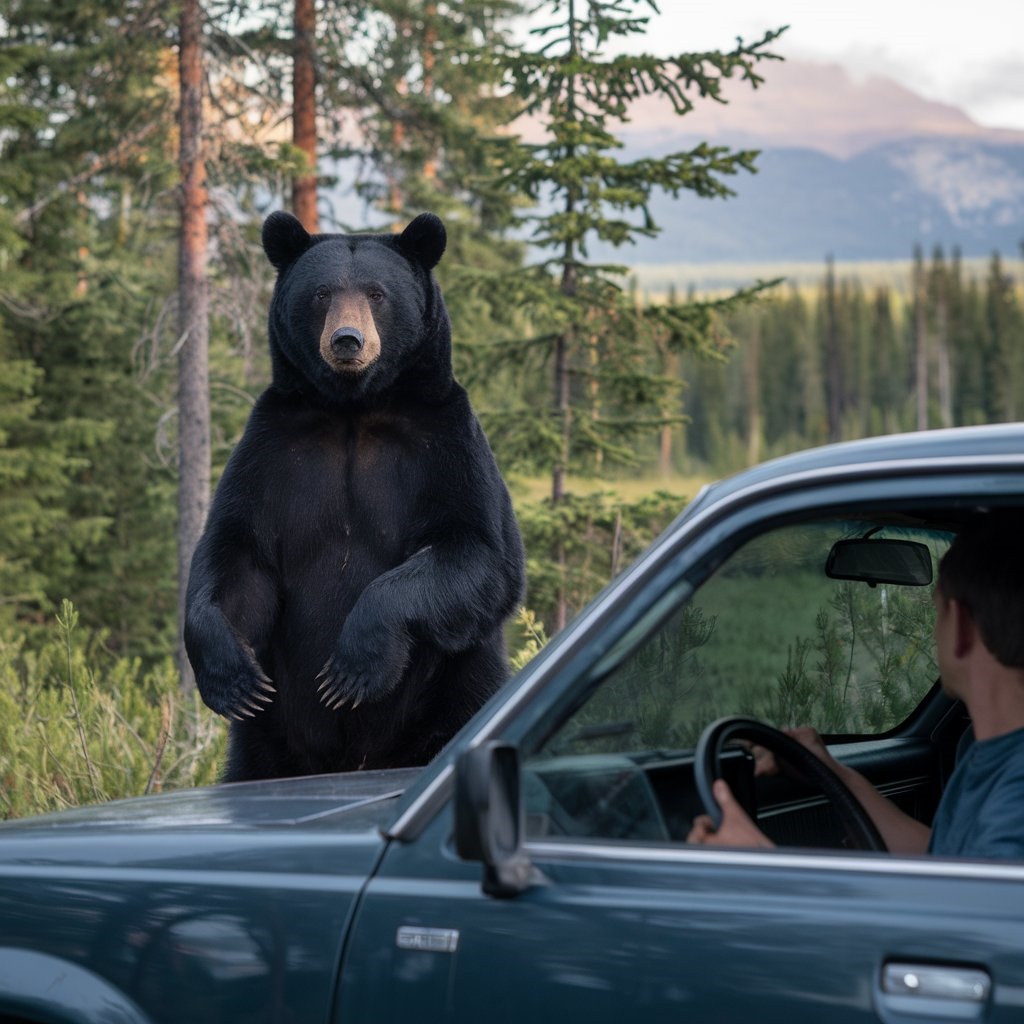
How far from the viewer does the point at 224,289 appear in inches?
631

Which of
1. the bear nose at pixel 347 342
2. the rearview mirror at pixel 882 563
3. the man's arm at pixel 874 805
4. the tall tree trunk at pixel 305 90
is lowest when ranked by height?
the man's arm at pixel 874 805

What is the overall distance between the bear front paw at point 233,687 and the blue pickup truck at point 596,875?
144 cm

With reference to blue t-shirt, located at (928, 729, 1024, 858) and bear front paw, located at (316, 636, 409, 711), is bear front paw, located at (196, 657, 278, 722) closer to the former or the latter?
bear front paw, located at (316, 636, 409, 711)

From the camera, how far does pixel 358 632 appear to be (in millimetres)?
3932

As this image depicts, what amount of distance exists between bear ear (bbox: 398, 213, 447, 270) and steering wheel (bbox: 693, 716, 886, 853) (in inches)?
99.0

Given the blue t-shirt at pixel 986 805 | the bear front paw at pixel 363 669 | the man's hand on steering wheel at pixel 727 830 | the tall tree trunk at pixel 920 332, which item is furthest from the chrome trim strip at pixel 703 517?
the tall tree trunk at pixel 920 332

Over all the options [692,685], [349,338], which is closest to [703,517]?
[692,685]

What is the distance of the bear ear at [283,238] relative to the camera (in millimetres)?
4359

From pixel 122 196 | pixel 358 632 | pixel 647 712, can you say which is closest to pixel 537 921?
pixel 647 712

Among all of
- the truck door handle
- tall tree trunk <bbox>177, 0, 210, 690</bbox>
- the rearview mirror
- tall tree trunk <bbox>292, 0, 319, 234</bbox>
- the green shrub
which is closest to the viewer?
the truck door handle

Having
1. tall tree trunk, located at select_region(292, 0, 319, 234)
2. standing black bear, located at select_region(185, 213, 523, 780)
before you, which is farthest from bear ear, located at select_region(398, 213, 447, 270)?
tall tree trunk, located at select_region(292, 0, 319, 234)

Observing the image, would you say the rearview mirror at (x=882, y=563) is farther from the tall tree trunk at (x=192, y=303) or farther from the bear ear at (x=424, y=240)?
the tall tree trunk at (x=192, y=303)

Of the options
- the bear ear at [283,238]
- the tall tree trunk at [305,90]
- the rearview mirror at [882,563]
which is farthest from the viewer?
the tall tree trunk at [305,90]

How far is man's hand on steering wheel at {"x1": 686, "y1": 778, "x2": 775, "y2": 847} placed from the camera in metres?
2.04
